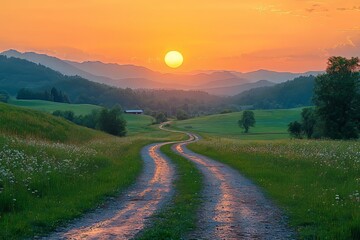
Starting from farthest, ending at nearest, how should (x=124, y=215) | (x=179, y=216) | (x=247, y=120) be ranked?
(x=247, y=120) → (x=124, y=215) → (x=179, y=216)

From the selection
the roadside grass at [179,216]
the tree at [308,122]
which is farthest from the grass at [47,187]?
the tree at [308,122]

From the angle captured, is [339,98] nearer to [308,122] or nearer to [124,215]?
[308,122]

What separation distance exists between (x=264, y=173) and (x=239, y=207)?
9.17 m

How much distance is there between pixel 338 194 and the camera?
16.0 meters

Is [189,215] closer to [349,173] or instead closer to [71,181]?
[71,181]

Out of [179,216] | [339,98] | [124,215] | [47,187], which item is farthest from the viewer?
[339,98]

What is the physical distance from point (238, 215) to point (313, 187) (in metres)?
5.62

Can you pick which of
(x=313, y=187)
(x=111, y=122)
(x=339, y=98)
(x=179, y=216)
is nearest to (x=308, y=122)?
(x=339, y=98)

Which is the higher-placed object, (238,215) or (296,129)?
(296,129)

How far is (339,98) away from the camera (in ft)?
204

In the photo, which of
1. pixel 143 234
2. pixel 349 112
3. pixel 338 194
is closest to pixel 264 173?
pixel 338 194

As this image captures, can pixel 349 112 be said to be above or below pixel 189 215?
above

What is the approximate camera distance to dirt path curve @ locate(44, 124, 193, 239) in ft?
37.5

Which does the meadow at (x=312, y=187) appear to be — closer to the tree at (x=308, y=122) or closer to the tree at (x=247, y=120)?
the tree at (x=308, y=122)
